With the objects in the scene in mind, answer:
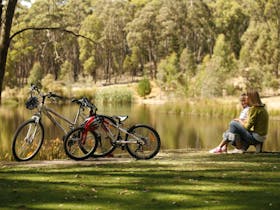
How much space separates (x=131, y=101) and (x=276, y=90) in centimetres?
1337

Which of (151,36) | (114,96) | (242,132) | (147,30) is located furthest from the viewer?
(151,36)

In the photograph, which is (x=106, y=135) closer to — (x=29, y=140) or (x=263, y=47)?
(x=29, y=140)

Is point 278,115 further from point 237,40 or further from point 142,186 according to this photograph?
point 237,40

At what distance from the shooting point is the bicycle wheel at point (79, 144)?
25.1 feet

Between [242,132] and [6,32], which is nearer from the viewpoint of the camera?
[6,32]

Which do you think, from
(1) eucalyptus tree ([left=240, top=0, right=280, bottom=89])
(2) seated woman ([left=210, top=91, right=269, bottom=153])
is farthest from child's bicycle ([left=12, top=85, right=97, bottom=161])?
(1) eucalyptus tree ([left=240, top=0, right=280, bottom=89])

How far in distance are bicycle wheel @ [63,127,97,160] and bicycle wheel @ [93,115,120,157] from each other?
0.14 m

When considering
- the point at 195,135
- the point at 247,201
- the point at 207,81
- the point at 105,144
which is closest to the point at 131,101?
the point at 207,81

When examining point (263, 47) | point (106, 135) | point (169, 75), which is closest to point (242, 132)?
point (106, 135)

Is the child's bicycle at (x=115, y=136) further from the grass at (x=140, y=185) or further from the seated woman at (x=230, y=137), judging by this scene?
the seated woman at (x=230, y=137)

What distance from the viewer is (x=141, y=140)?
7.90 metres

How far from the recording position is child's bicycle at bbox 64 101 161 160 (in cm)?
772

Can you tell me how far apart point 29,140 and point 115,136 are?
128cm

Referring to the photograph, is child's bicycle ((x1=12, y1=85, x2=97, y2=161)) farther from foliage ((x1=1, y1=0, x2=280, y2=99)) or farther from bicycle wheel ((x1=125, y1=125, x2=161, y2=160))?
foliage ((x1=1, y1=0, x2=280, y2=99))
